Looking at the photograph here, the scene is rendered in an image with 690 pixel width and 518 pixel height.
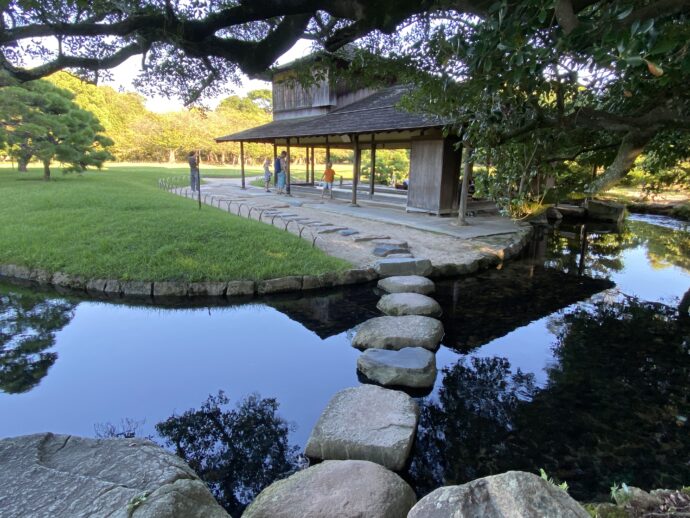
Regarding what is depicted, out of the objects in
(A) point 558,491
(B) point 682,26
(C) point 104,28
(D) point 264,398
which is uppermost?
(C) point 104,28

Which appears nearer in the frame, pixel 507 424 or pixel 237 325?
pixel 507 424

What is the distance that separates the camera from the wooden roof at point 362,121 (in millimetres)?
10914

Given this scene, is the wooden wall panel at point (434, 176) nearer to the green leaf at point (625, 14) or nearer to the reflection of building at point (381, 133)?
the reflection of building at point (381, 133)

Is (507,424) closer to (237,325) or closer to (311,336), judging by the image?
(311,336)

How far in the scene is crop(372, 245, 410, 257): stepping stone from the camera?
7.71m

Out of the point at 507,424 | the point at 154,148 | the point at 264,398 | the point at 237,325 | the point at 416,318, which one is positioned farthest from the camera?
the point at 154,148

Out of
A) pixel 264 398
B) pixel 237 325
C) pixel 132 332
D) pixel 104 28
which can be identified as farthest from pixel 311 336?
pixel 104 28

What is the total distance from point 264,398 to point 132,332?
2.41 m

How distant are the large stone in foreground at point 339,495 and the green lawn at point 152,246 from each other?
13.6 feet

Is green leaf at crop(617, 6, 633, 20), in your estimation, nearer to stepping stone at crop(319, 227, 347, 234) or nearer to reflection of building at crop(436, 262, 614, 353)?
reflection of building at crop(436, 262, 614, 353)

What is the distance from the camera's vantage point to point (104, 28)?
439cm

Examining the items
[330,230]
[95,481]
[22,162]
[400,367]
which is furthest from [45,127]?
[95,481]

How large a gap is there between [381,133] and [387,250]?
260 inches

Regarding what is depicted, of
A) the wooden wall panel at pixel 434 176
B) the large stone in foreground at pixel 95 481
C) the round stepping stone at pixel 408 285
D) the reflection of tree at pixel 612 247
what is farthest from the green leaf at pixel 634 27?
the wooden wall panel at pixel 434 176
